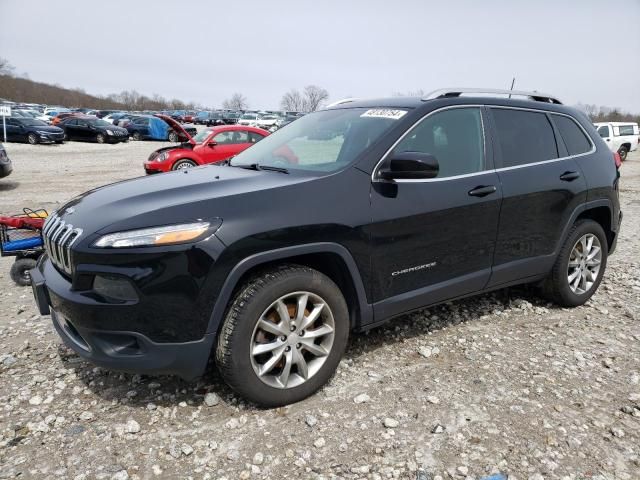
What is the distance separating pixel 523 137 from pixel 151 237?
291 cm

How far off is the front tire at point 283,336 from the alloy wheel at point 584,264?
96.8 inches

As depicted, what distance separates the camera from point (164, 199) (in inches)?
99.5

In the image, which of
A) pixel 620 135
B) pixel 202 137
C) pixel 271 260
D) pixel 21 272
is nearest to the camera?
pixel 271 260

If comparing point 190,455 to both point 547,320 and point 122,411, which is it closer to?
point 122,411

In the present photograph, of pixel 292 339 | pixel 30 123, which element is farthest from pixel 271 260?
pixel 30 123

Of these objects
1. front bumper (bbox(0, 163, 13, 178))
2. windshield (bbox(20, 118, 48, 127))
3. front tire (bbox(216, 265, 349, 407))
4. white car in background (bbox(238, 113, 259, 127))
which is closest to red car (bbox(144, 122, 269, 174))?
front bumper (bbox(0, 163, 13, 178))

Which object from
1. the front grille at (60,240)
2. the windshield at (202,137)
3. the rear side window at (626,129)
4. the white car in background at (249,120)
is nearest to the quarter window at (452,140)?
the front grille at (60,240)

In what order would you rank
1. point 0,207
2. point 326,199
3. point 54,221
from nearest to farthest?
1. point 326,199
2. point 54,221
3. point 0,207

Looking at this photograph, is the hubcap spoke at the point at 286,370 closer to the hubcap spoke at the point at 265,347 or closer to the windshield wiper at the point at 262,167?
the hubcap spoke at the point at 265,347

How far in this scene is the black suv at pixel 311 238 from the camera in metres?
2.33

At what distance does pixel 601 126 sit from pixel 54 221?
25.2 metres

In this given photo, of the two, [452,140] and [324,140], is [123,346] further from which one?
[452,140]

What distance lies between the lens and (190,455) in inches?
93.0

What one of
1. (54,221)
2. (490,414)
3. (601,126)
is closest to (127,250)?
(54,221)
